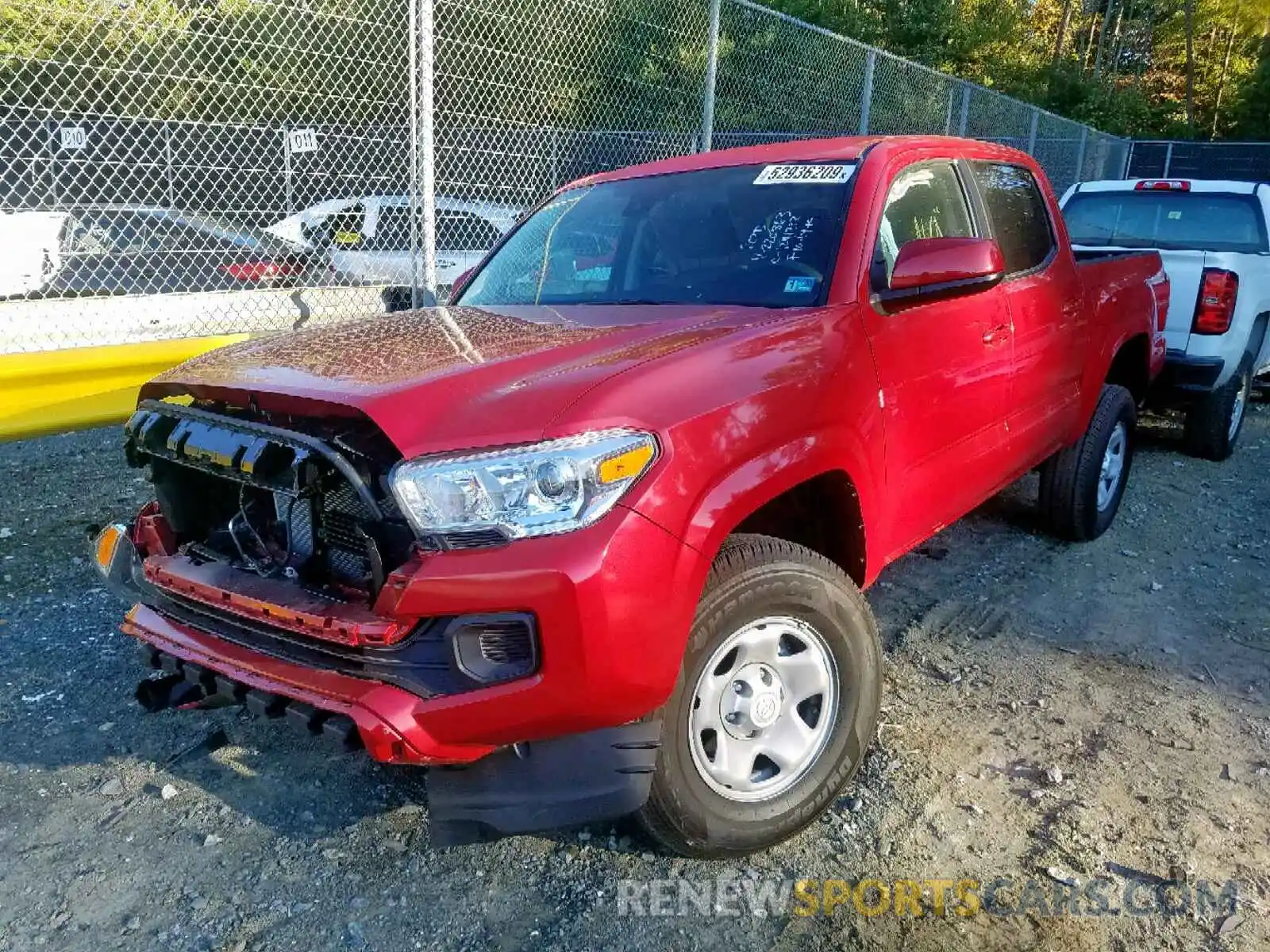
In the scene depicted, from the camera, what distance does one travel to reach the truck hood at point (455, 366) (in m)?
2.16

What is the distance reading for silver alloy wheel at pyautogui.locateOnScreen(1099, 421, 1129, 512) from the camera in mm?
5043

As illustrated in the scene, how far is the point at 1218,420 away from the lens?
21.0 ft

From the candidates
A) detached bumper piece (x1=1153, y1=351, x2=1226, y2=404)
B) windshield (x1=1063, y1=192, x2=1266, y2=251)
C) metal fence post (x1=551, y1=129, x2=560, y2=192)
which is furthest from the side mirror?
metal fence post (x1=551, y1=129, x2=560, y2=192)

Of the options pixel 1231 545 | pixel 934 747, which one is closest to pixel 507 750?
pixel 934 747

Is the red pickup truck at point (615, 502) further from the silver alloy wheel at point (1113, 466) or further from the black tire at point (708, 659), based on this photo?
the silver alloy wheel at point (1113, 466)

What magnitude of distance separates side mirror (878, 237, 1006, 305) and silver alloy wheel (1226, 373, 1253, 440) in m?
4.38

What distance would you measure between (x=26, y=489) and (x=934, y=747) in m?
4.87

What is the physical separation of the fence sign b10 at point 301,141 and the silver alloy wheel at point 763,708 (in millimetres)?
4802

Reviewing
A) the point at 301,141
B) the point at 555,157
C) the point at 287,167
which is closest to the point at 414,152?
the point at 301,141

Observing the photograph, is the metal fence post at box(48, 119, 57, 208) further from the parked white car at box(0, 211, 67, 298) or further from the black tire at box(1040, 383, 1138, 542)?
the black tire at box(1040, 383, 1138, 542)

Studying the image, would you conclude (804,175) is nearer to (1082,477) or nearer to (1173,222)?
(1082,477)

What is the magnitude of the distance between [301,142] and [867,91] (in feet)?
17.9

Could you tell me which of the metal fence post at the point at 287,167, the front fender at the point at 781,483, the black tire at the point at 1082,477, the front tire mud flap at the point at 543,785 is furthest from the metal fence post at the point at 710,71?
the front tire mud flap at the point at 543,785

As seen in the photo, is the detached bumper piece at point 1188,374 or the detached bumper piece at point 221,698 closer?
the detached bumper piece at point 221,698
